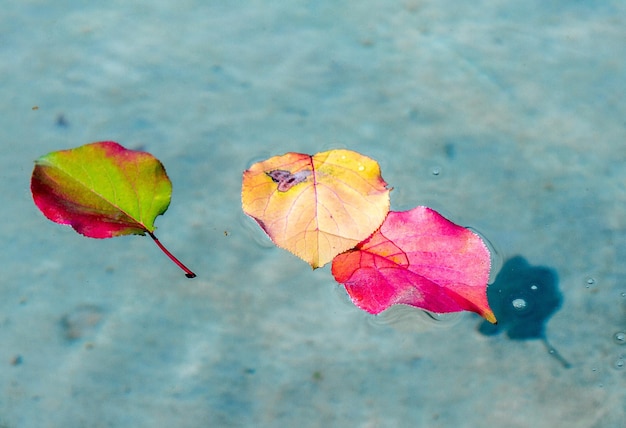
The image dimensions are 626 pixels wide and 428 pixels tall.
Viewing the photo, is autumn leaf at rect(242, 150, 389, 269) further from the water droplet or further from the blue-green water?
A: the water droplet

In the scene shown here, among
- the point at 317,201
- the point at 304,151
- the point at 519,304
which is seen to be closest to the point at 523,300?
the point at 519,304

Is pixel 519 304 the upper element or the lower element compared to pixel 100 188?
lower

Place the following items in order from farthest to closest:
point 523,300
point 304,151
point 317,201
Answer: point 304,151 → point 523,300 → point 317,201

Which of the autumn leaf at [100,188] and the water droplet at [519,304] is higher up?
the autumn leaf at [100,188]

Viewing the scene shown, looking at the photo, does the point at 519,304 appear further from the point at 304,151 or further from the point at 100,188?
the point at 100,188

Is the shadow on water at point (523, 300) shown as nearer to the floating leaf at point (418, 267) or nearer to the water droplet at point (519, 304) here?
the water droplet at point (519, 304)

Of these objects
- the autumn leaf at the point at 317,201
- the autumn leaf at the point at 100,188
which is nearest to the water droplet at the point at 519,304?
the autumn leaf at the point at 317,201
